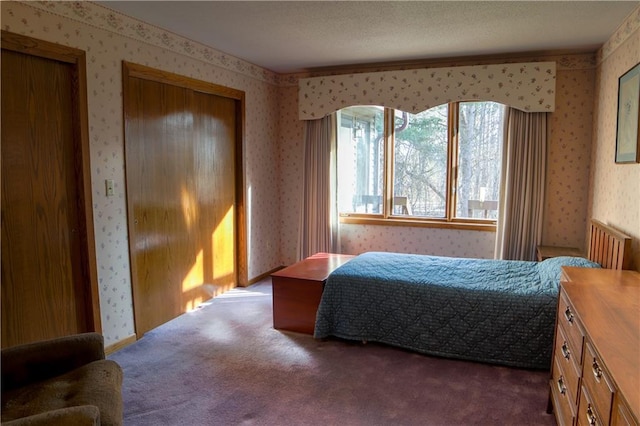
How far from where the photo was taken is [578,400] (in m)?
1.72

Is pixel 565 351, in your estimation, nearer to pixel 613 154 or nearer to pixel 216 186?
pixel 613 154

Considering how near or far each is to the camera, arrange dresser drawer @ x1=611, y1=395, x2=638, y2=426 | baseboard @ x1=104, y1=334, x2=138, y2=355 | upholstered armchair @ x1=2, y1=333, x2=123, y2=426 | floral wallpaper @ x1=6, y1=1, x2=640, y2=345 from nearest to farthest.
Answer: dresser drawer @ x1=611, y1=395, x2=638, y2=426
upholstered armchair @ x1=2, y1=333, x2=123, y2=426
floral wallpaper @ x1=6, y1=1, x2=640, y2=345
baseboard @ x1=104, y1=334, x2=138, y2=355

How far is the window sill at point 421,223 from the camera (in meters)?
4.56

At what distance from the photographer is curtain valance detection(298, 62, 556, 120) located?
411 centimetres

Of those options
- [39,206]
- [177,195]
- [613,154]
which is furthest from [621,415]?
[177,195]

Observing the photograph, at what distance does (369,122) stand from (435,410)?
334 cm

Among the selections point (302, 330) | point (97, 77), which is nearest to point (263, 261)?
point (302, 330)

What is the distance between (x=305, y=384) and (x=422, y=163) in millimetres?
2899

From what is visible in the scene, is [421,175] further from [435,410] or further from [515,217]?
[435,410]

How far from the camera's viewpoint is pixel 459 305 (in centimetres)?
299

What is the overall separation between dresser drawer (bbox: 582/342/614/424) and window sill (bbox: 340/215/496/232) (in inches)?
118

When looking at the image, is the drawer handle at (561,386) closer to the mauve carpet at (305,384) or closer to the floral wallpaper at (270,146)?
the mauve carpet at (305,384)

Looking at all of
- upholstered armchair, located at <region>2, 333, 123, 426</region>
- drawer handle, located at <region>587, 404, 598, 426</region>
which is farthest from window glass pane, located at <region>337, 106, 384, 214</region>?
drawer handle, located at <region>587, 404, 598, 426</region>

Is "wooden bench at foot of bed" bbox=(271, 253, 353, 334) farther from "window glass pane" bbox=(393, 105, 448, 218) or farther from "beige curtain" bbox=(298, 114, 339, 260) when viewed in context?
"window glass pane" bbox=(393, 105, 448, 218)
